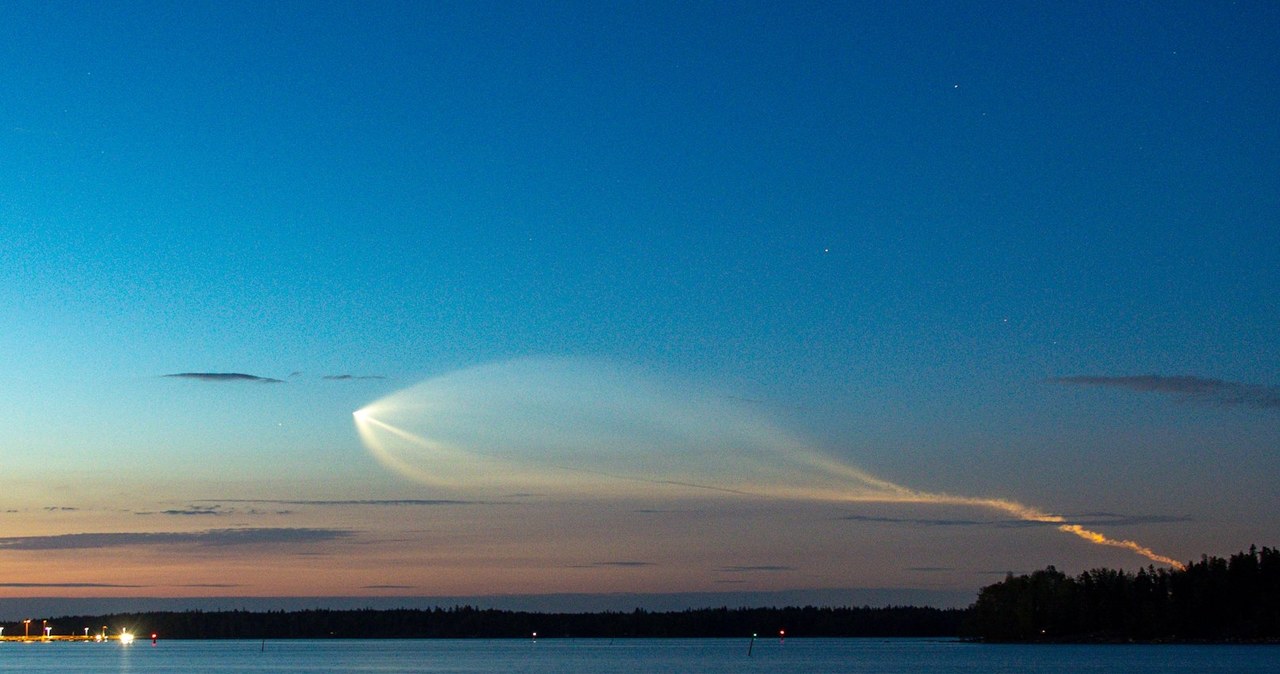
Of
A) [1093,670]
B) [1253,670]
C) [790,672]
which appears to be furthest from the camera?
[790,672]

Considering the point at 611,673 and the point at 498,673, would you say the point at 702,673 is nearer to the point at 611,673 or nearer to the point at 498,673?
the point at 611,673

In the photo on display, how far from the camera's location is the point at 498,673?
651 feet

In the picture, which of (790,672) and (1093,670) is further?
(790,672)

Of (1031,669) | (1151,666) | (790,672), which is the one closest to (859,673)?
(790,672)

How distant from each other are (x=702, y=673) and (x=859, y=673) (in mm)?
20756

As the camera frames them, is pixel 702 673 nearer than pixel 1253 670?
No

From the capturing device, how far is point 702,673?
196 meters

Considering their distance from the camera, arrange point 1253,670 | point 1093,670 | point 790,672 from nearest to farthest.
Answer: point 1253,670 < point 1093,670 < point 790,672

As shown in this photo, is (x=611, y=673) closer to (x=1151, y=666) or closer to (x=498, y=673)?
(x=498, y=673)

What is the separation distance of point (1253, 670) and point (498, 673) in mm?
94788

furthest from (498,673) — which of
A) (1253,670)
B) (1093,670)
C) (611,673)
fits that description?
(1253,670)

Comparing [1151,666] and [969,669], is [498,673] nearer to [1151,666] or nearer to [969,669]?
[969,669]

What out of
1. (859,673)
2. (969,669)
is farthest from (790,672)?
(969,669)

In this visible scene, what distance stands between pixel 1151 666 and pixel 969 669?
77.7ft
